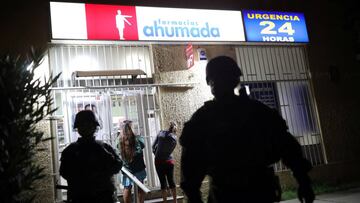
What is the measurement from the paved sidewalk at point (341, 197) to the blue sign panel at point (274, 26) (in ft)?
12.2

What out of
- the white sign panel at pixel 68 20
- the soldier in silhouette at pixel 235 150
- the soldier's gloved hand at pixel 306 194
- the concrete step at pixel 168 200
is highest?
the white sign panel at pixel 68 20

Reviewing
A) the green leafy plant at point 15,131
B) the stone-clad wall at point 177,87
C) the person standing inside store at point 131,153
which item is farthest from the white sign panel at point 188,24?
the green leafy plant at point 15,131

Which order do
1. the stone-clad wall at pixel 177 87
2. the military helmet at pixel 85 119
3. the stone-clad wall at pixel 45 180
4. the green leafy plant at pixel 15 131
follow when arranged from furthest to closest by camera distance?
the stone-clad wall at pixel 177 87, the stone-clad wall at pixel 45 180, the green leafy plant at pixel 15 131, the military helmet at pixel 85 119

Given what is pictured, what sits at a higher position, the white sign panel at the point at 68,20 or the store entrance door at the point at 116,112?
the white sign panel at the point at 68,20

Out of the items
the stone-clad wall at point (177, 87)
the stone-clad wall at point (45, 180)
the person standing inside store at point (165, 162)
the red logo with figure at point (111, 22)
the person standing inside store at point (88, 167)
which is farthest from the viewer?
the stone-clad wall at point (177, 87)

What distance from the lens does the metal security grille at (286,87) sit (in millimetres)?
8266

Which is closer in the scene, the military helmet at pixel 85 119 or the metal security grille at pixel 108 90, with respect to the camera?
the military helmet at pixel 85 119

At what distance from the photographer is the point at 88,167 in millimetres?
3100

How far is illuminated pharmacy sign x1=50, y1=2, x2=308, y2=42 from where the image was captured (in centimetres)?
667

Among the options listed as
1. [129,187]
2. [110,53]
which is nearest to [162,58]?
[110,53]

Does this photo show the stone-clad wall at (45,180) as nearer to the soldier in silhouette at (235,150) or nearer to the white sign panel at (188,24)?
the white sign panel at (188,24)

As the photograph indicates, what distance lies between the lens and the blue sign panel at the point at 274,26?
8172mm

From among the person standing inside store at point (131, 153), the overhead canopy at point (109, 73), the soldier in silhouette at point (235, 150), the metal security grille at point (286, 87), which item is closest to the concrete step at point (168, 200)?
the person standing inside store at point (131, 153)

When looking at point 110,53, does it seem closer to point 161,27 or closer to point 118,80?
point 118,80
